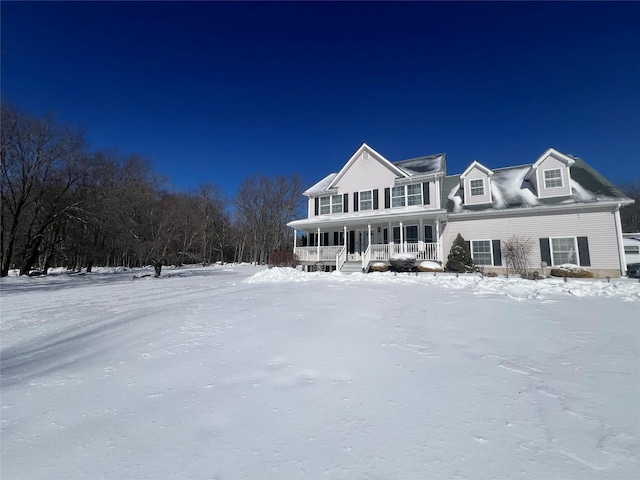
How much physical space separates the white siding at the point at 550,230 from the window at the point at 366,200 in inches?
195

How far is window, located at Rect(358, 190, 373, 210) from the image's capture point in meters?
19.6

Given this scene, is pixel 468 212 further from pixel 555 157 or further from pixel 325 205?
pixel 325 205

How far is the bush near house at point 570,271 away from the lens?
43.7 feet

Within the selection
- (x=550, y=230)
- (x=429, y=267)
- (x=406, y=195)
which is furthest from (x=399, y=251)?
(x=550, y=230)

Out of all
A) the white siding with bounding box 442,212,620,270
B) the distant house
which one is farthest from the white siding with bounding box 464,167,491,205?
A: the white siding with bounding box 442,212,620,270

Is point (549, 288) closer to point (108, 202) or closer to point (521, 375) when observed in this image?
point (521, 375)

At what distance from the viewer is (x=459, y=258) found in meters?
15.7

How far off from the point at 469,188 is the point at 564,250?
578 centimetres

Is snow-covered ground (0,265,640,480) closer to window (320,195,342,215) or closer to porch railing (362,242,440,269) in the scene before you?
porch railing (362,242,440,269)

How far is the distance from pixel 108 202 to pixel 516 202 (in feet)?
96.7

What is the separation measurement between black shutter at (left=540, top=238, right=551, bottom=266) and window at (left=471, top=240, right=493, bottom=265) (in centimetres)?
229

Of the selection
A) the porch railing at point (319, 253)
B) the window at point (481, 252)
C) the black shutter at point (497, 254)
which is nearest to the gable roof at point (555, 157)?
the black shutter at point (497, 254)

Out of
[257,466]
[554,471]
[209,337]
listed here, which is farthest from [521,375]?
[209,337]

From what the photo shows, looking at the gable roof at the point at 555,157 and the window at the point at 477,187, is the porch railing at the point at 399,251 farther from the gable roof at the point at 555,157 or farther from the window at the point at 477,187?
the gable roof at the point at 555,157
